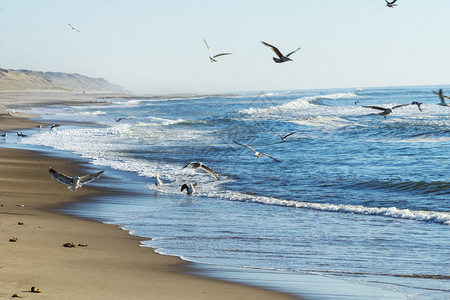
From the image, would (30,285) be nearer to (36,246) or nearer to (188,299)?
(188,299)

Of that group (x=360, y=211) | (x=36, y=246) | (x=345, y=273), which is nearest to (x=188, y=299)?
(x=345, y=273)

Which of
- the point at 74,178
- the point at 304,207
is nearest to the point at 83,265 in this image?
the point at 74,178

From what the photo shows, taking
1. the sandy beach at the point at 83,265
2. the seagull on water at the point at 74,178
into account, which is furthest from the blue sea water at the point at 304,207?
the seagull on water at the point at 74,178

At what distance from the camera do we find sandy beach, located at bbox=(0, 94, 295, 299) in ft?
20.3

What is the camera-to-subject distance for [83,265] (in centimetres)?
739

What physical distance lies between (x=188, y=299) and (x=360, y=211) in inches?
275

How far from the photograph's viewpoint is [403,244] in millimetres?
9312

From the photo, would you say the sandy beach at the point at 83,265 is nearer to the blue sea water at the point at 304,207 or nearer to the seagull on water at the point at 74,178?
the blue sea water at the point at 304,207

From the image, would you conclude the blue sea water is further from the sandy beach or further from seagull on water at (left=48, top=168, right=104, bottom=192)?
seagull on water at (left=48, top=168, right=104, bottom=192)

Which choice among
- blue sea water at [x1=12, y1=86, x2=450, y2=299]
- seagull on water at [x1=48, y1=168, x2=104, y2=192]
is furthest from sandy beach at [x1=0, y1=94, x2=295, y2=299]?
seagull on water at [x1=48, y1=168, x2=104, y2=192]

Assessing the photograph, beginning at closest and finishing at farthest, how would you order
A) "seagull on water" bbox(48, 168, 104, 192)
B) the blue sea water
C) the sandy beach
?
the sandy beach, the blue sea water, "seagull on water" bbox(48, 168, 104, 192)

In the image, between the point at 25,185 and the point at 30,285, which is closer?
the point at 30,285

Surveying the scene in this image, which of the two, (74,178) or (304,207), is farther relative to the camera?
(304,207)

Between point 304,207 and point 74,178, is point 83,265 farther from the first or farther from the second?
point 304,207
